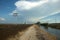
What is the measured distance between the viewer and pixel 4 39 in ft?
30.7

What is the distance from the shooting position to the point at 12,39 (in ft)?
32.4

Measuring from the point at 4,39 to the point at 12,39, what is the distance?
0.75 metres
